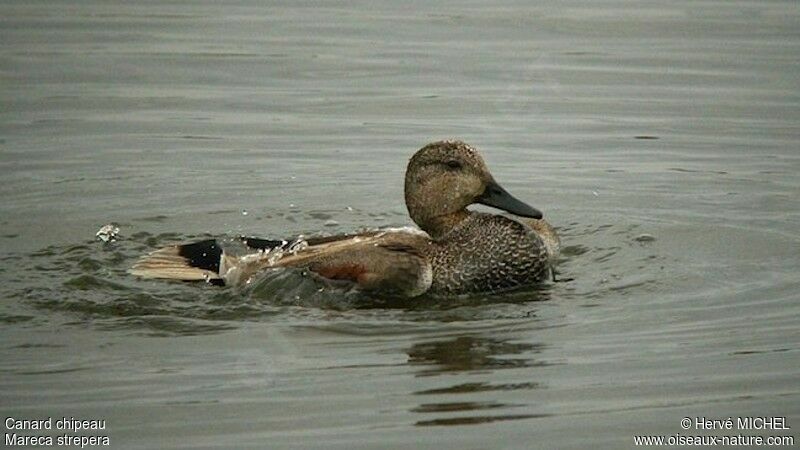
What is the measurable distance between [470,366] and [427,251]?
1.69 m

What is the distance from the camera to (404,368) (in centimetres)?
802

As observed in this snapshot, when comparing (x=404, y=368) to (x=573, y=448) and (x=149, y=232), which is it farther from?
(x=149, y=232)

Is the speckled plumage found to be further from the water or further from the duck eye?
the duck eye

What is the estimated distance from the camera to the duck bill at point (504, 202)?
9.88 meters

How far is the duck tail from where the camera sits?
386 inches

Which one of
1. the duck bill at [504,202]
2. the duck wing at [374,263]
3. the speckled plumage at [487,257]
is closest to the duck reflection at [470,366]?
the duck wing at [374,263]

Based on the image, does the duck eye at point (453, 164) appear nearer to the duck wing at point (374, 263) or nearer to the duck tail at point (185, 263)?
the duck wing at point (374, 263)


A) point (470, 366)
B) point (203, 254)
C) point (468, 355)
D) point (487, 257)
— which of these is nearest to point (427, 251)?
point (487, 257)

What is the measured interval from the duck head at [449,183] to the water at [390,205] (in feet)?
2.32

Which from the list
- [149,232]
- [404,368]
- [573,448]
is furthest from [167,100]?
[573,448]

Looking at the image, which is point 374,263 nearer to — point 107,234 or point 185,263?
point 185,263

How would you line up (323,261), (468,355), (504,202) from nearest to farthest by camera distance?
1. (468,355)
2. (323,261)
3. (504,202)

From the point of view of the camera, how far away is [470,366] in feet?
26.6

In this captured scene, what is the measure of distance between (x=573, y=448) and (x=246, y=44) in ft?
37.7
